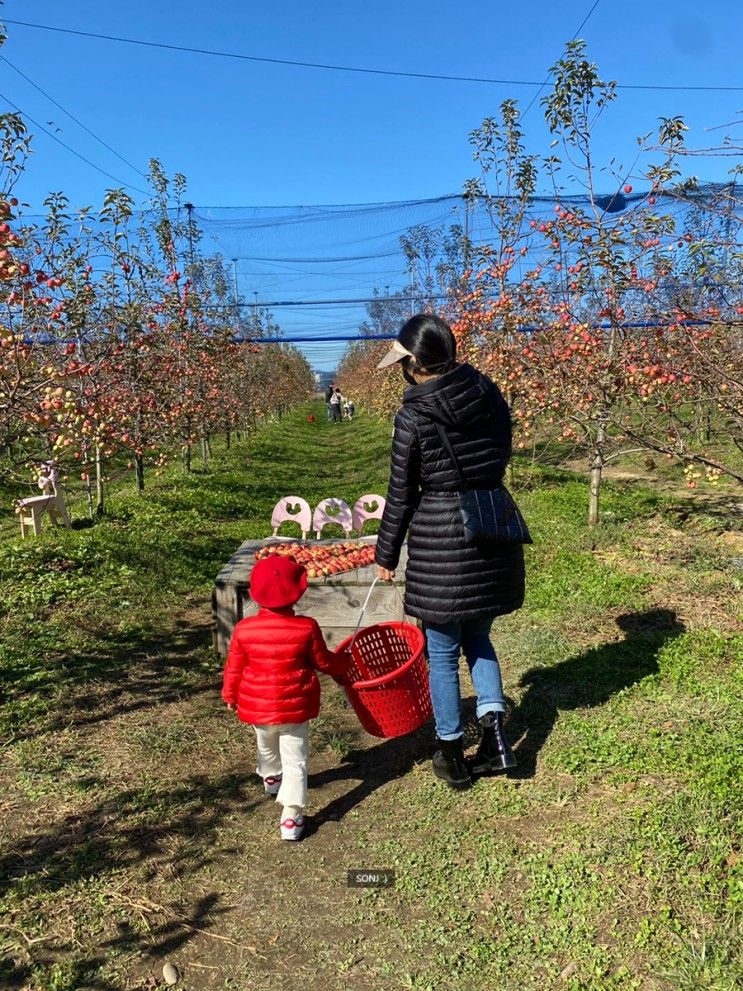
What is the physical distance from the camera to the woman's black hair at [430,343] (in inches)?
115

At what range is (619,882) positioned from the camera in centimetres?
253

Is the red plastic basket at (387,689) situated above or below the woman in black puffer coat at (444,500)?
below

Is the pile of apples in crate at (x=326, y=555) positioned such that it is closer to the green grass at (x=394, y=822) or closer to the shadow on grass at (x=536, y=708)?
the green grass at (x=394, y=822)

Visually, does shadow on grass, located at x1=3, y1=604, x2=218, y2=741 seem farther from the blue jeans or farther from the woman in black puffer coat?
the woman in black puffer coat

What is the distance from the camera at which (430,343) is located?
292cm

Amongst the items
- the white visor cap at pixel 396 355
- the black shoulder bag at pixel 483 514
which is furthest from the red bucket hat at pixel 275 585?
the white visor cap at pixel 396 355

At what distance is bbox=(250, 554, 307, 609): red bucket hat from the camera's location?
2.90m

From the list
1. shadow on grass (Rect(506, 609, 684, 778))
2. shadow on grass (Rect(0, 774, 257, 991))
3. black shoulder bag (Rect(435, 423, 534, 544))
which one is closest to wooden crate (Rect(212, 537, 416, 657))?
shadow on grass (Rect(506, 609, 684, 778))

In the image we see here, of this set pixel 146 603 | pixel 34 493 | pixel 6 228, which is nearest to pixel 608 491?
pixel 146 603

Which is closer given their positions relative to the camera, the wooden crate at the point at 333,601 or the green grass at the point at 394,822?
the green grass at the point at 394,822

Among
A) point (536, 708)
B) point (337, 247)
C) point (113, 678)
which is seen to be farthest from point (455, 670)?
point (337, 247)

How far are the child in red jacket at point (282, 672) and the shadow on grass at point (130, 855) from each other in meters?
0.39

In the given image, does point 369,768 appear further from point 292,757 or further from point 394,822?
point 292,757

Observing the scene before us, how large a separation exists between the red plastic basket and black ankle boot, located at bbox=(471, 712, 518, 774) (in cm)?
30
